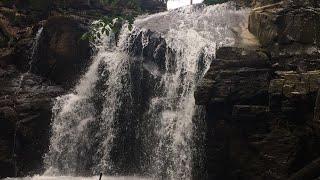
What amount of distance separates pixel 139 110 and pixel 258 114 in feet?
17.4

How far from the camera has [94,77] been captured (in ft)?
55.7

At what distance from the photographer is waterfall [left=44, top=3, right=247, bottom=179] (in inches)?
541

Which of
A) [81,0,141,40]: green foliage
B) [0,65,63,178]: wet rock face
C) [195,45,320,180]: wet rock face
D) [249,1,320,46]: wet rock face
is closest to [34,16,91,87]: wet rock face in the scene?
[0,65,63,178]: wet rock face

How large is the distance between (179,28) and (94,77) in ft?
13.8

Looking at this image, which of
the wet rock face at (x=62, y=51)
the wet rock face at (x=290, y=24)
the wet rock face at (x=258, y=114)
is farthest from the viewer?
the wet rock face at (x=62, y=51)

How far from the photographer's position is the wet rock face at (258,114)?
10555 mm

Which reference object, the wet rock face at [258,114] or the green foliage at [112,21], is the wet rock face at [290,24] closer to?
the wet rock face at [258,114]

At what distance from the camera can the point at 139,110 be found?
1543cm

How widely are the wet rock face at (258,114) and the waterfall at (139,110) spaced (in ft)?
4.75

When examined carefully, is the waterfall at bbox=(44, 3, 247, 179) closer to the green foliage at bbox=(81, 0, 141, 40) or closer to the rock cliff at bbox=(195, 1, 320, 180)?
the rock cliff at bbox=(195, 1, 320, 180)

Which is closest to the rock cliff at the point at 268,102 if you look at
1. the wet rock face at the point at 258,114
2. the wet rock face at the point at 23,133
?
the wet rock face at the point at 258,114

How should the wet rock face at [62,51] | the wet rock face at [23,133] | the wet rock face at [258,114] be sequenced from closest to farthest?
the wet rock face at [258,114] < the wet rock face at [23,133] < the wet rock face at [62,51]

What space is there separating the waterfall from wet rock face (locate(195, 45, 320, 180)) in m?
1.45

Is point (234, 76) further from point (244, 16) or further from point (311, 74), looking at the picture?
point (244, 16)
